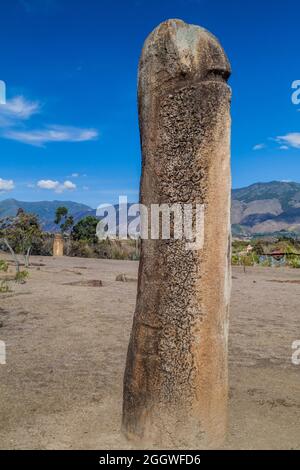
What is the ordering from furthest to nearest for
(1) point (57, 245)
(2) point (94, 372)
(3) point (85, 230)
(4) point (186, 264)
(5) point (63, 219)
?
(5) point (63, 219) → (3) point (85, 230) → (1) point (57, 245) → (2) point (94, 372) → (4) point (186, 264)

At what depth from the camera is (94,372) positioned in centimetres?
781

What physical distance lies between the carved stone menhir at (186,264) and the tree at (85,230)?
3979cm

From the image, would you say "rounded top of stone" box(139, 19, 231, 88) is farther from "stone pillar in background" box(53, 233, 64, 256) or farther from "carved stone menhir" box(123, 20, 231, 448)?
"stone pillar in background" box(53, 233, 64, 256)

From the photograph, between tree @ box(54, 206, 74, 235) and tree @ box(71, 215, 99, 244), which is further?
tree @ box(54, 206, 74, 235)

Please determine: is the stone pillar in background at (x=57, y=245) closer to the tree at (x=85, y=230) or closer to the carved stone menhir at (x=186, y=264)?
the tree at (x=85, y=230)

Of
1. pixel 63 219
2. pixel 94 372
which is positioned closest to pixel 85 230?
pixel 63 219

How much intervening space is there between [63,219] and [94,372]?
4007 cm

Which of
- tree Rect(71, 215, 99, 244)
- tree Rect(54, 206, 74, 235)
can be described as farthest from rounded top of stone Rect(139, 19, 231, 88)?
tree Rect(54, 206, 74, 235)

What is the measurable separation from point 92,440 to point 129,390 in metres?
0.62

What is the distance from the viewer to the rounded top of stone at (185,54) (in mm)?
4953

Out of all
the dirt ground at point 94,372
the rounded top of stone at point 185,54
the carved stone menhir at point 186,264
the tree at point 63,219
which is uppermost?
the tree at point 63,219

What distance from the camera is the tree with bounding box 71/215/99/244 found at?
45.7 meters

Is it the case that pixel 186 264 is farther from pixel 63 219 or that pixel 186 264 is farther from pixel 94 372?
pixel 63 219

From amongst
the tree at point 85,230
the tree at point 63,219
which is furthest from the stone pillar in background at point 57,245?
the tree at point 63,219
